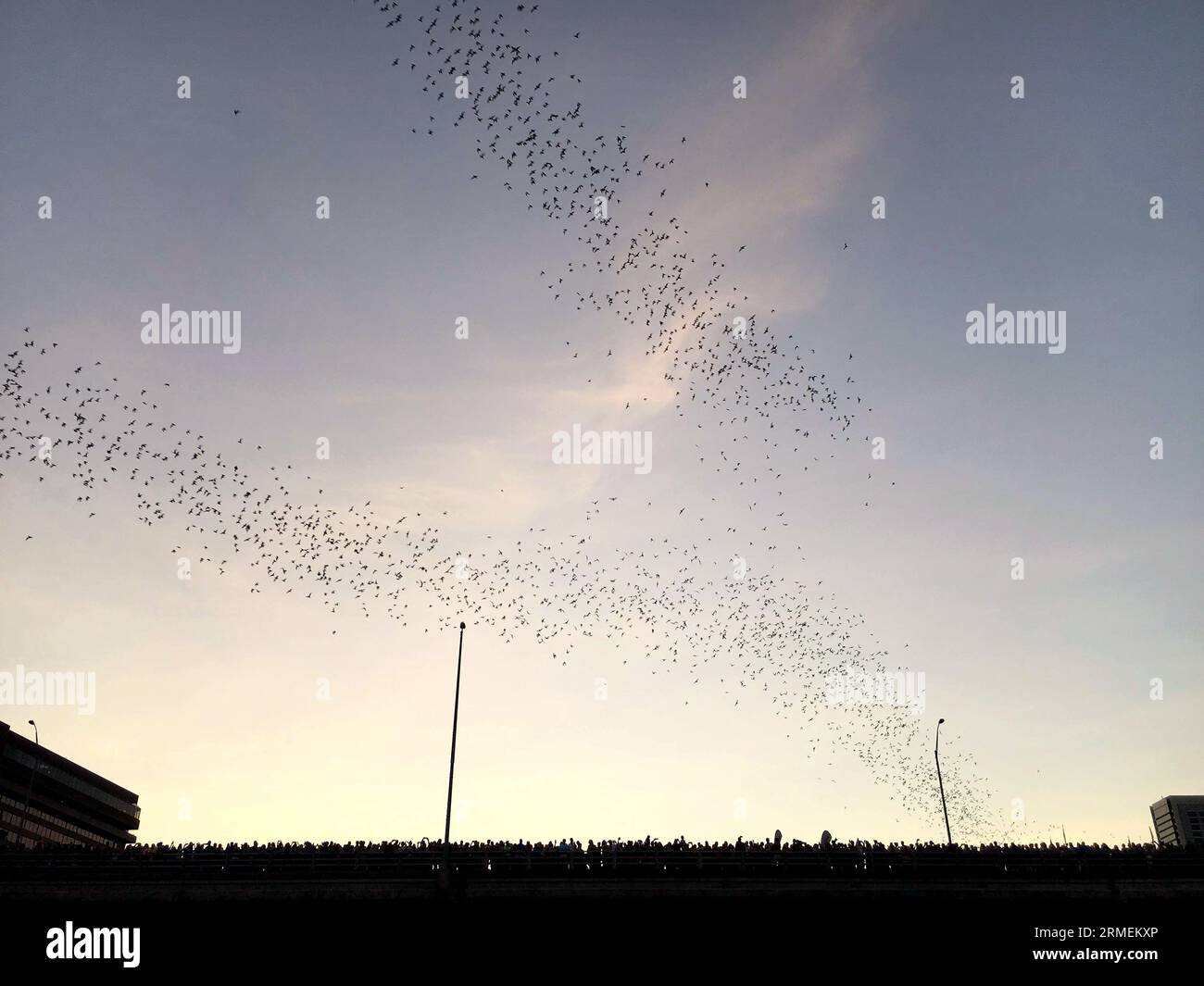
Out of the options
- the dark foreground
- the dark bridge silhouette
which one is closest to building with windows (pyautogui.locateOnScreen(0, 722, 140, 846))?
the dark bridge silhouette

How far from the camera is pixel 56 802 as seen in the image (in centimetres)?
12788

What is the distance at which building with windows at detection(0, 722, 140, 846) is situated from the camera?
114 meters

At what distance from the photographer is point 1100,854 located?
33.0 metres

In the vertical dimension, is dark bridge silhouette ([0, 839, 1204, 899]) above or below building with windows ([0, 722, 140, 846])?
above

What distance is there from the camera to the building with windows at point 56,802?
114438mm

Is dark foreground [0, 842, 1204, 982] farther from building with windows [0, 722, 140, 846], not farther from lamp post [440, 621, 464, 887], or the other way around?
building with windows [0, 722, 140, 846]

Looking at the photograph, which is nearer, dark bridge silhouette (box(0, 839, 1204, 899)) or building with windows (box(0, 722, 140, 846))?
dark bridge silhouette (box(0, 839, 1204, 899))
